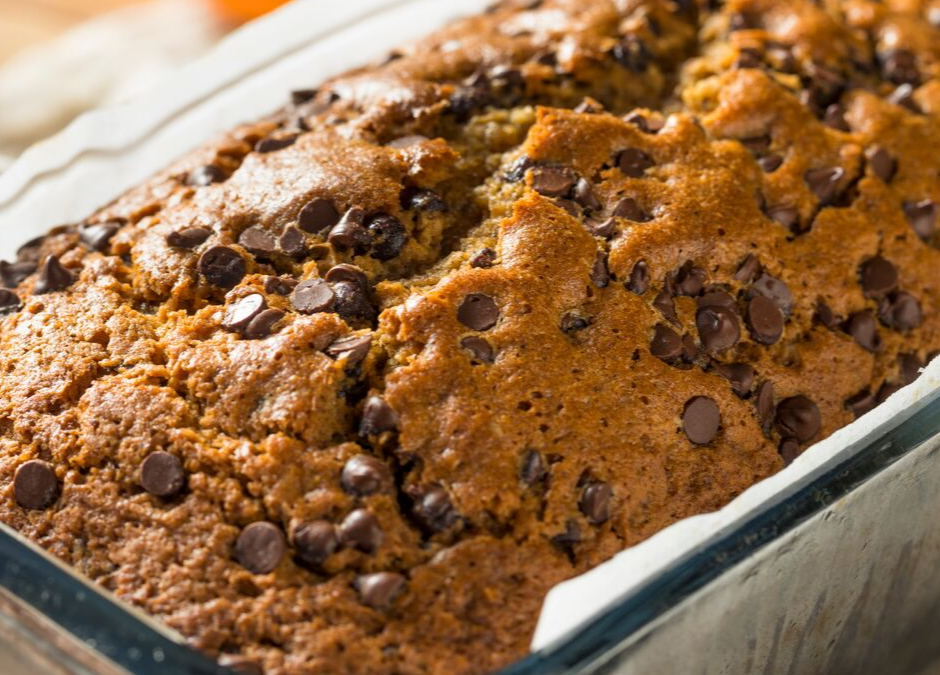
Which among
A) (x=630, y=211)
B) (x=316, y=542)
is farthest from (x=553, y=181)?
(x=316, y=542)

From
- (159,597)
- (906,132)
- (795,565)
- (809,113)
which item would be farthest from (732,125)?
(159,597)

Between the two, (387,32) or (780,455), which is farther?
(387,32)

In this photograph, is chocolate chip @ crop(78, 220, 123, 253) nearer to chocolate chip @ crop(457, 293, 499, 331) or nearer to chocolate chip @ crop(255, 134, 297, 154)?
chocolate chip @ crop(255, 134, 297, 154)

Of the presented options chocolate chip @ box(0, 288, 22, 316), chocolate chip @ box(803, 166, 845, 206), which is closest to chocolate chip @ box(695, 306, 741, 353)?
chocolate chip @ box(803, 166, 845, 206)

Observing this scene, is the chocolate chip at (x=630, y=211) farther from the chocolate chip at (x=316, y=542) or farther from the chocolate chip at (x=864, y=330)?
the chocolate chip at (x=316, y=542)

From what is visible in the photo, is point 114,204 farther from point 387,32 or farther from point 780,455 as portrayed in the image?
point 780,455

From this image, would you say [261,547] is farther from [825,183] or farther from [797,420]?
[825,183]
